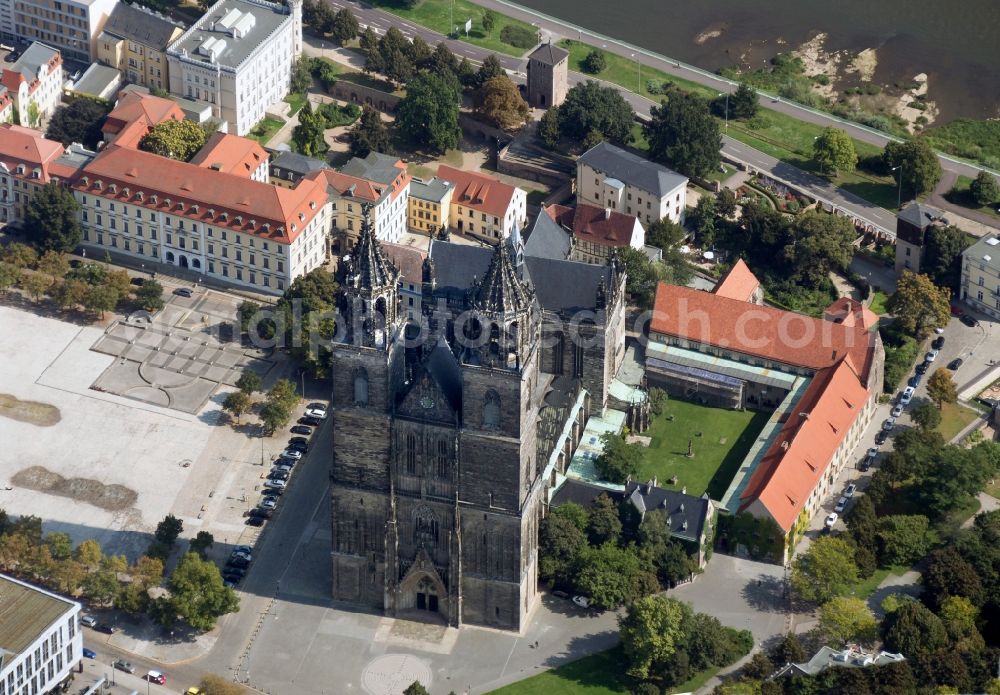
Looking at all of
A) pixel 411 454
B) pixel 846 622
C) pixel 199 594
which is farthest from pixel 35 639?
pixel 846 622

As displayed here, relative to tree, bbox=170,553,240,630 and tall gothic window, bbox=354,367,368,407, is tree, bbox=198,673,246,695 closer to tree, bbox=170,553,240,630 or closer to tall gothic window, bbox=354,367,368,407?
tree, bbox=170,553,240,630

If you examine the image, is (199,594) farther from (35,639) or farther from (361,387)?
(361,387)

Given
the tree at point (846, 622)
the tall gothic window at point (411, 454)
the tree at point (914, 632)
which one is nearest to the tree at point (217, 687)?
the tall gothic window at point (411, 454)

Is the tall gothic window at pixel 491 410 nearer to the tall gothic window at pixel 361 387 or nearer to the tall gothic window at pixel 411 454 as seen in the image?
the tall gothic window at pixel 411 454

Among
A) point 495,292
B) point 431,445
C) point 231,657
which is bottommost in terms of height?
point 231,657

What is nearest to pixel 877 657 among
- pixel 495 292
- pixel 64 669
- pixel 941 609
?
pixel 941 609

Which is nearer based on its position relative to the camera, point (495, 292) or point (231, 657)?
point (495, 292)

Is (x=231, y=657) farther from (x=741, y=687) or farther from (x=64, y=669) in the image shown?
(x=741, y=687)
